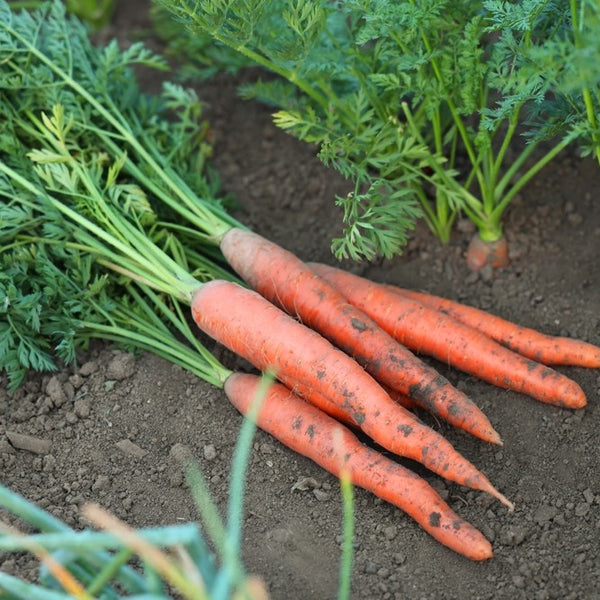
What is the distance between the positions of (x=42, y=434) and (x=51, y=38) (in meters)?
1.49

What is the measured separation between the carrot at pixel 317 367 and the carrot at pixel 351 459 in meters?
0.06

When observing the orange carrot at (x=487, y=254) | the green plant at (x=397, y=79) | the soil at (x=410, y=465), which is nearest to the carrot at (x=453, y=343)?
the soil at (x=410, y=465)

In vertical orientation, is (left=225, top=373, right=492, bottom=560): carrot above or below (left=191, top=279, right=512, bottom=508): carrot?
below

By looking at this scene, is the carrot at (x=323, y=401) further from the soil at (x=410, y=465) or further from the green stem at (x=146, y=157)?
the green stem at (x=146, y=157)

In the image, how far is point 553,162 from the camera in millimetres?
3408

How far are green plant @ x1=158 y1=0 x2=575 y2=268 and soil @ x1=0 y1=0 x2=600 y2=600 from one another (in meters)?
0.22

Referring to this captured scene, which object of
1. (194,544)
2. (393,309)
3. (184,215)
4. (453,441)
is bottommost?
(453,441)

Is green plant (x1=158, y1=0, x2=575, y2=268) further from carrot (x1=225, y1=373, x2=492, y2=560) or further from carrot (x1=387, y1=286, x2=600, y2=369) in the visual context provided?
carrot (x1=225, y1=373, x2=492, y2=560)

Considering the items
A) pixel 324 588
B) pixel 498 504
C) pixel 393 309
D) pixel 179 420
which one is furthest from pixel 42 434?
pixel 498 504

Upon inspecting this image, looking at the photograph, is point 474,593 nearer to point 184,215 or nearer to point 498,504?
point 498,504

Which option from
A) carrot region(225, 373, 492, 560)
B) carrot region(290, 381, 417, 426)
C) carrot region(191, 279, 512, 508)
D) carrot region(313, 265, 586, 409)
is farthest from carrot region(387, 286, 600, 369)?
carrot region(225, 373, 492, 560)

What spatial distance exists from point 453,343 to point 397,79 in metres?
0.87

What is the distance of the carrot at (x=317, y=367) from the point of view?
8.44 ft

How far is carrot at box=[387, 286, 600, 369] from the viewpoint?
2.82m
